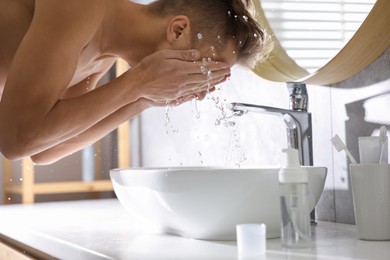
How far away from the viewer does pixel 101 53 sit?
169cm

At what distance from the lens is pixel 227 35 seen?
4.94ft

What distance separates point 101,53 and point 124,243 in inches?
24.3

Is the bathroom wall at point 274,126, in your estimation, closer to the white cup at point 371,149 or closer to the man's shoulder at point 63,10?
the white cup at point 371,149

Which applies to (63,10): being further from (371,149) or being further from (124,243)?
(371,149)

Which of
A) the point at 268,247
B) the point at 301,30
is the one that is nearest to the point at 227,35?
the point at 301,30

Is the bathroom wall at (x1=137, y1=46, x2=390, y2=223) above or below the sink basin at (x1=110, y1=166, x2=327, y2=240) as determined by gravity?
above

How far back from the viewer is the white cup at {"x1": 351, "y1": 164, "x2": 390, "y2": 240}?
121 cm

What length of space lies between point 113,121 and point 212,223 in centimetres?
63

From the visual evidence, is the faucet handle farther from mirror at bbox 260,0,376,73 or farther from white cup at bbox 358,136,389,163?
white cup at bbox 358,136,389,163

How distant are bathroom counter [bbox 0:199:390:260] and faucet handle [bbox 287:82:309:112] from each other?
277 mm

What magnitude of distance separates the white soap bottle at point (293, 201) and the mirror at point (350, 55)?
44 cm

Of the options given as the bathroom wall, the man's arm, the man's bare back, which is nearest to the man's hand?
the man's arm

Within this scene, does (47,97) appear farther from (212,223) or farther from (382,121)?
(382,121)

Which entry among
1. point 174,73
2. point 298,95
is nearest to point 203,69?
point 174,73
